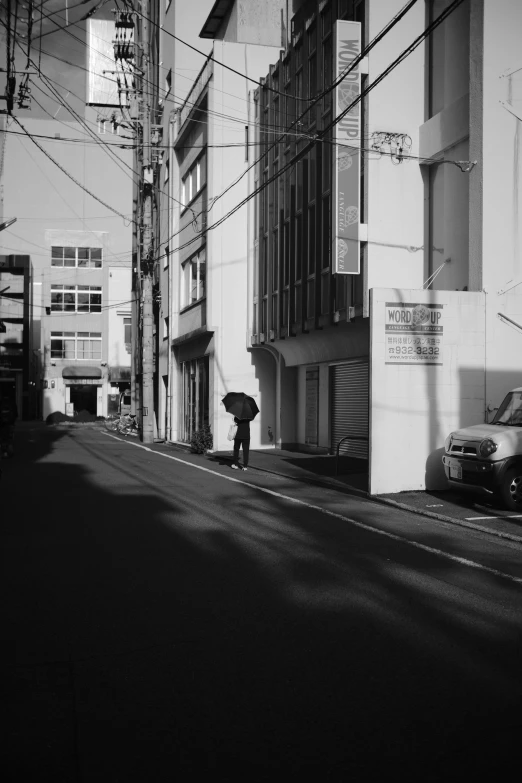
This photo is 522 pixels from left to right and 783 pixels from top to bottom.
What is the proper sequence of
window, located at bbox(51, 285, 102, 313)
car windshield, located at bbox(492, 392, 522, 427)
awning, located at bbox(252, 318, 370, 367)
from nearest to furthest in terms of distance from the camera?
car windshield, located at bbox(492, 392, 522, 427) < awning, located at bbox(252, 318, 370, 367) < window, located at bbox(51, 285, 102, 313)

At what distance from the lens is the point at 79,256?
7681 centimetres

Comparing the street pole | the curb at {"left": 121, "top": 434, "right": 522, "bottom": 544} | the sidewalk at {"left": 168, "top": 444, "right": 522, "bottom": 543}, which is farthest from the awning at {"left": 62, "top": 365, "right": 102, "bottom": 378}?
the curb at {"left": 121, "top": 434, "right": 522, "bottom": 544}

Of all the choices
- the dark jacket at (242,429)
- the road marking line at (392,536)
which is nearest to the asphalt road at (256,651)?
the road marking line at (392,536)

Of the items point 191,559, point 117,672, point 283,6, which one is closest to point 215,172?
point 283,6

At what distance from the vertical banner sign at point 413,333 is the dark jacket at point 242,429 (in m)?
5.75

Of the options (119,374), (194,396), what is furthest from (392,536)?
(119,374)

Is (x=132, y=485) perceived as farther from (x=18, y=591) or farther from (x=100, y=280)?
(x=100, y=280)

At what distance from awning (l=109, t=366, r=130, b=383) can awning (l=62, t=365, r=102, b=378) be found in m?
2.23

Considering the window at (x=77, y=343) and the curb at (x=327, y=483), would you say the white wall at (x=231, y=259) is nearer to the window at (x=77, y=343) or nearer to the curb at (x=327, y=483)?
the curb at (x=327, y=483)

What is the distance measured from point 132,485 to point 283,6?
68.3ft

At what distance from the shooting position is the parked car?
11.8m

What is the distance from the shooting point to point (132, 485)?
15039 mm

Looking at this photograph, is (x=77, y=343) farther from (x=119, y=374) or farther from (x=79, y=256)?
(x=79, y=256)

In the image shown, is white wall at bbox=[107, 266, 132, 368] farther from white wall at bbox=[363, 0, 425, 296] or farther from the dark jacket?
white wall at bbox=[363, 0, 425, 296]
